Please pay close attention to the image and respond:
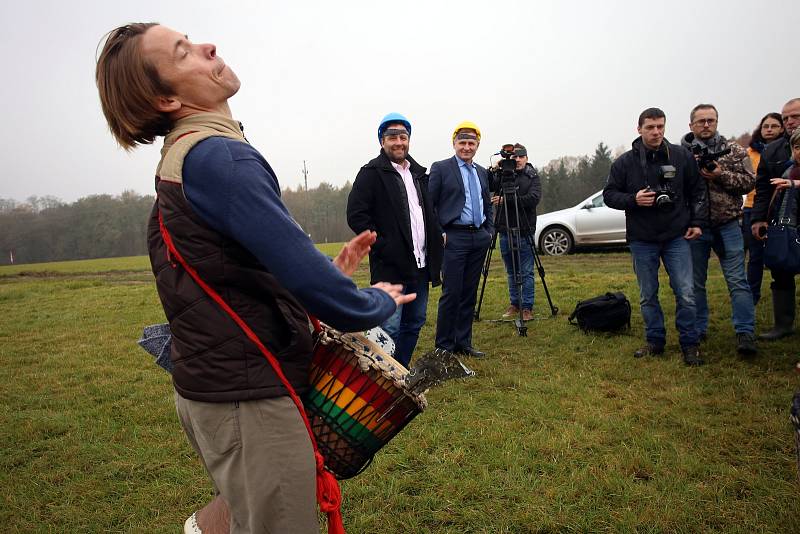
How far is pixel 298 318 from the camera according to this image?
→ 144cm

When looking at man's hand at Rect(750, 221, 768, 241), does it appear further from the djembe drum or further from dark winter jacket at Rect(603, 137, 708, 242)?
the djembe drum

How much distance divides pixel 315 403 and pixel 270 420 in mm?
226

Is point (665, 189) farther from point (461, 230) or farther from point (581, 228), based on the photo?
point (581, 228)

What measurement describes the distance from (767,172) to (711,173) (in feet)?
1.57

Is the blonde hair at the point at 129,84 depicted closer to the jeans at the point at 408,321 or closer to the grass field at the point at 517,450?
the grass field at the point at 517,450

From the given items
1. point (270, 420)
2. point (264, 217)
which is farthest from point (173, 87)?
point (270, 420)

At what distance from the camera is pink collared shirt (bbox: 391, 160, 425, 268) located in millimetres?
4684

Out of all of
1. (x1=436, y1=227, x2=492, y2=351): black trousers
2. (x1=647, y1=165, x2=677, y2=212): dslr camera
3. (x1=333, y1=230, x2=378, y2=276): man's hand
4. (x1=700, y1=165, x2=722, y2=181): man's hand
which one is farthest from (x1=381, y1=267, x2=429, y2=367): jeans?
(x1=333, y1=230, x2=378, y2=276): man's hand

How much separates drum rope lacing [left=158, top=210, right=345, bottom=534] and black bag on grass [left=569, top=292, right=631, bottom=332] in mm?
4984

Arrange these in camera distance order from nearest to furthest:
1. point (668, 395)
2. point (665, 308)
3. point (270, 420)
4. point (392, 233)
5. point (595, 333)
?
point (270, 420) < point (668, 395) < point (392, 233) < point (595, 333) < point (665, 308)

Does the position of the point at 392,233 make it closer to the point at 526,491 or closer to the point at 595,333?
the point at 526,491

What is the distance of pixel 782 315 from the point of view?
5.35m

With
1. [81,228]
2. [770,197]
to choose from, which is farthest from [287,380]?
[81,228]

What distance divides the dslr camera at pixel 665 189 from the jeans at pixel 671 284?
1.02 ft
